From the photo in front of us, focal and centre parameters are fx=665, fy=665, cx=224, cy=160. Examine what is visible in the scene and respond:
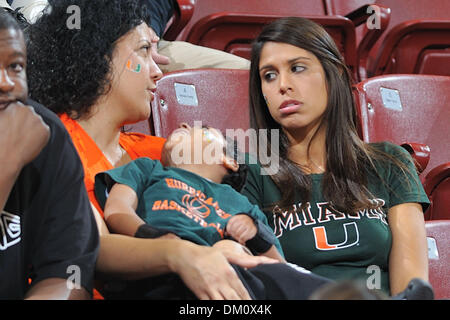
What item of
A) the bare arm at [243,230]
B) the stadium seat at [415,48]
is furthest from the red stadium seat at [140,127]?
the stadium seat at [415,48]

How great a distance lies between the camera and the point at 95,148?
101 cm

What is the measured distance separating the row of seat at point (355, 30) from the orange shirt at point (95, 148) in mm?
652

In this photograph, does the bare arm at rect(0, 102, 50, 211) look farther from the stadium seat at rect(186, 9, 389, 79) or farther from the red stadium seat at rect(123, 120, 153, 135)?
the stadium seat at rect(186, 9, 389, 79)

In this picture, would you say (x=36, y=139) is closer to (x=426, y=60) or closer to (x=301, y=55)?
(x=301, y=55)

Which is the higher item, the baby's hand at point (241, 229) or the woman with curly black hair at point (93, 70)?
the woman with curly black hair at point (93, 70)

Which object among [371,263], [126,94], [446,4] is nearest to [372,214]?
[371,263]

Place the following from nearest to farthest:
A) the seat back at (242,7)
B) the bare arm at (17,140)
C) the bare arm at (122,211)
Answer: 1. the bare arm at (17,140)
2. the bare arm at (122,211)
3. the seat back at (242,7)

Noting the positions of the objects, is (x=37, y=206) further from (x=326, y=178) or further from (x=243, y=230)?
(x=326, y=178)

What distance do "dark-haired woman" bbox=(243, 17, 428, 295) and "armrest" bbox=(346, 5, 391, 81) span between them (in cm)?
76

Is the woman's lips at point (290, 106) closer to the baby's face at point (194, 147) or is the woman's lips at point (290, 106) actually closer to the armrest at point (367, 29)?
the baby's face at point (194, 147)

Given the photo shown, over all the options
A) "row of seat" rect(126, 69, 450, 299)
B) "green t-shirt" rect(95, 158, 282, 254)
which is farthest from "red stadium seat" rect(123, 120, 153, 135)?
"green t-shirt" rect(95, 158, 282, 254)

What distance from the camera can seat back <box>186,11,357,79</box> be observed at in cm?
172

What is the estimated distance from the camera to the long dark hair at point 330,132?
3.54ft

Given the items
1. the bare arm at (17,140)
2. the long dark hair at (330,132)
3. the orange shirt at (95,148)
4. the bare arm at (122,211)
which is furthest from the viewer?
the long dark hair at (330,132)
